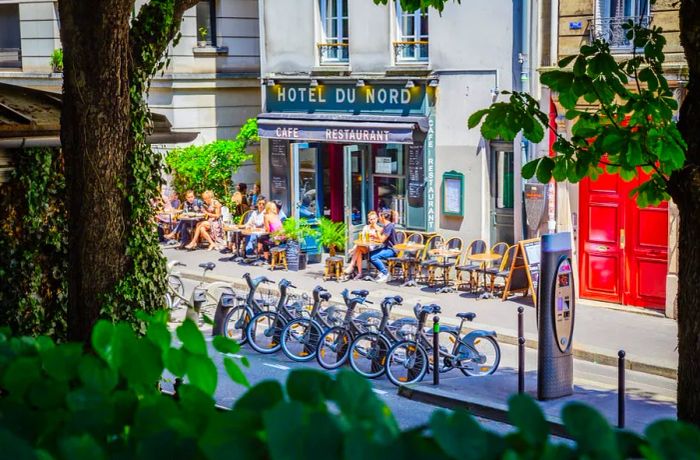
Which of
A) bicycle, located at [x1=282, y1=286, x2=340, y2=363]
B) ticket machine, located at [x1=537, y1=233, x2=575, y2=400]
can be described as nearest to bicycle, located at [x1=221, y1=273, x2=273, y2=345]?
bicycle, located at [x1=282, y1=286, x2=340, y2=363]

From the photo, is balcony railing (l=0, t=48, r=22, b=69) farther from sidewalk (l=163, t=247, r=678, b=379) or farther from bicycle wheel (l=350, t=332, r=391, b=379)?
bicycle wheel (l=350, t=332, r=391, b=379)

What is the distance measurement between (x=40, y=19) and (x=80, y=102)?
83.9ft

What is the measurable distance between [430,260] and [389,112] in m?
3.46

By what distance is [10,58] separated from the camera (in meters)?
33.8

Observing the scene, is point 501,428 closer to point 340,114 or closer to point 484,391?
→ point 484,391

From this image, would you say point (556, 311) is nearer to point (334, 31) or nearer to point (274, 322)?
point (274, 322)

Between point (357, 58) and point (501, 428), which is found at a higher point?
point (357, 58)

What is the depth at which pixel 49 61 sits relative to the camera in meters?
33.0

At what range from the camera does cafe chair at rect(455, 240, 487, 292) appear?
20.5m

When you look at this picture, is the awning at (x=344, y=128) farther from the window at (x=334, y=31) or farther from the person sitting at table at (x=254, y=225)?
the person sitting at table at (x=254, y=225)

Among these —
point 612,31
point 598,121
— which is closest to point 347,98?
point 612,31

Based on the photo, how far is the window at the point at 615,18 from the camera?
1878 cm

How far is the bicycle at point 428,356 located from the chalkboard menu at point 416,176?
7650 mm

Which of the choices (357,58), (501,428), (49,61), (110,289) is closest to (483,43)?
(357,58)
